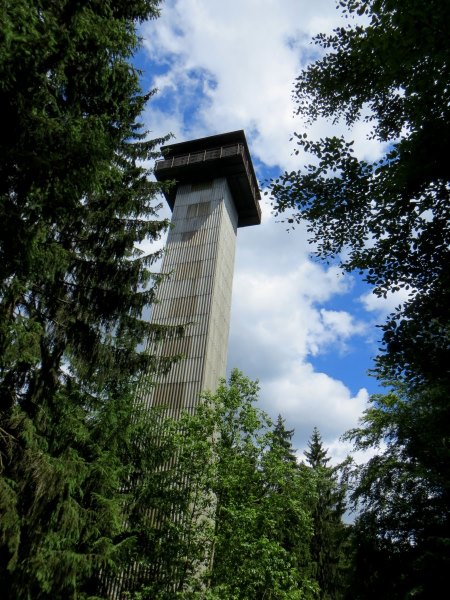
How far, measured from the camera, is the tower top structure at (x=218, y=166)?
71.3ft

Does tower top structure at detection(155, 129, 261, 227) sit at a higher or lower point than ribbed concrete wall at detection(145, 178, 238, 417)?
higher

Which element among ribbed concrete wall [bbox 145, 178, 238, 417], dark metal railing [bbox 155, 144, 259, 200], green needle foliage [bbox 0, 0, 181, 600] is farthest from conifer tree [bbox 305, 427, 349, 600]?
dark metal railing [bbox 155, 144, 259, 200]

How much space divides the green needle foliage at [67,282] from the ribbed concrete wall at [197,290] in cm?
560

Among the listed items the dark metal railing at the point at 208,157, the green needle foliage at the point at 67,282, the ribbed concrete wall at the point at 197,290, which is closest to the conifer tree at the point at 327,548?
the ribbed concrete wall at the point at 197,290

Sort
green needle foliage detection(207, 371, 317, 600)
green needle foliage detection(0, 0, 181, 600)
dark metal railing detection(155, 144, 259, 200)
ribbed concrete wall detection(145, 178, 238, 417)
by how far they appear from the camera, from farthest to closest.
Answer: dark metal railing detection(155, 144, 259, 200), ribbed concrete wall detection(145, 178, 238, 417), green needle foliage detection(207, 371, 317, 600), green needle foliage detection(0, 0, 181, 600)

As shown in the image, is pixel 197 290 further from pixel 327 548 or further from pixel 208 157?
pixel 327 548

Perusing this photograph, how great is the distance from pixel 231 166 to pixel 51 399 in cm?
1724

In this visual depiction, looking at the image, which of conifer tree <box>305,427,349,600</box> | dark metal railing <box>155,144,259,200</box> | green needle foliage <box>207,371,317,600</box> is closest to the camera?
green needle foliage <box>207,371,317,600</box>

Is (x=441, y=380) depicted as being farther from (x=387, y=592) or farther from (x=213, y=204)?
(x=213, y=204)

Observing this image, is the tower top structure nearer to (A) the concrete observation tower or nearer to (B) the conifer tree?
(A) the concrete observation tower

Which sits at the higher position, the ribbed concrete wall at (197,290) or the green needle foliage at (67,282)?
the ribbed concrete wall at (197,290)

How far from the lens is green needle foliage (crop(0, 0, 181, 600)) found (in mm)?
4684

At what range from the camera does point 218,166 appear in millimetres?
21766

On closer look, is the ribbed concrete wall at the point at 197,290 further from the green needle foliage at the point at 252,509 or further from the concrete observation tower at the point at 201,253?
the green needle foliage at the point at 252,509
